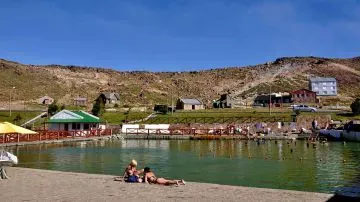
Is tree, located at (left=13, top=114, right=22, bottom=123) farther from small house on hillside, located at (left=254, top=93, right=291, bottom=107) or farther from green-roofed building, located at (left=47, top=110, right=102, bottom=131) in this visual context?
small house on hillside, located at (left=254, top=93, right=291, bottom=107)

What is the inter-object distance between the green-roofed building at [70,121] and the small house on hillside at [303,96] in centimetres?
8438

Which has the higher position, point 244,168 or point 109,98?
point 109,98

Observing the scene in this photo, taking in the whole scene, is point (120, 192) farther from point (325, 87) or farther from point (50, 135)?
point (325, 87)

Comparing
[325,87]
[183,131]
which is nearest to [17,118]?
[183,131]

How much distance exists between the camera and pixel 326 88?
173 metres

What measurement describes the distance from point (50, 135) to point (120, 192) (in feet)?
171

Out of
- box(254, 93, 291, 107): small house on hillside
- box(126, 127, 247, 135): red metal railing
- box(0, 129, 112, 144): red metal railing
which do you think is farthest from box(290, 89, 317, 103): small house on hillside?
box(0, 129, 112, 144): red metal railing

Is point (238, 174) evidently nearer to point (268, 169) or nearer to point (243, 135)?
point (268, 169)

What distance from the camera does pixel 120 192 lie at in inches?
775

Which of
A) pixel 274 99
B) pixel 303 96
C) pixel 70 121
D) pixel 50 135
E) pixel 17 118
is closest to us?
pixel 50 135

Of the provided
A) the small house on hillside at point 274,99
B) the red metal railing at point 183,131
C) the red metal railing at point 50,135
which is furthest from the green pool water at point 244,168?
the small house on hillside at point 274,99

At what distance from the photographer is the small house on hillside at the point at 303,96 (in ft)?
485

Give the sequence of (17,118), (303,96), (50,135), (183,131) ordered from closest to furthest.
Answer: (50,135)
(183,131)
(17,118)
(303,96)

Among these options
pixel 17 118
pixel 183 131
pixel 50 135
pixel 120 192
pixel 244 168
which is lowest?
pixel 244 168
